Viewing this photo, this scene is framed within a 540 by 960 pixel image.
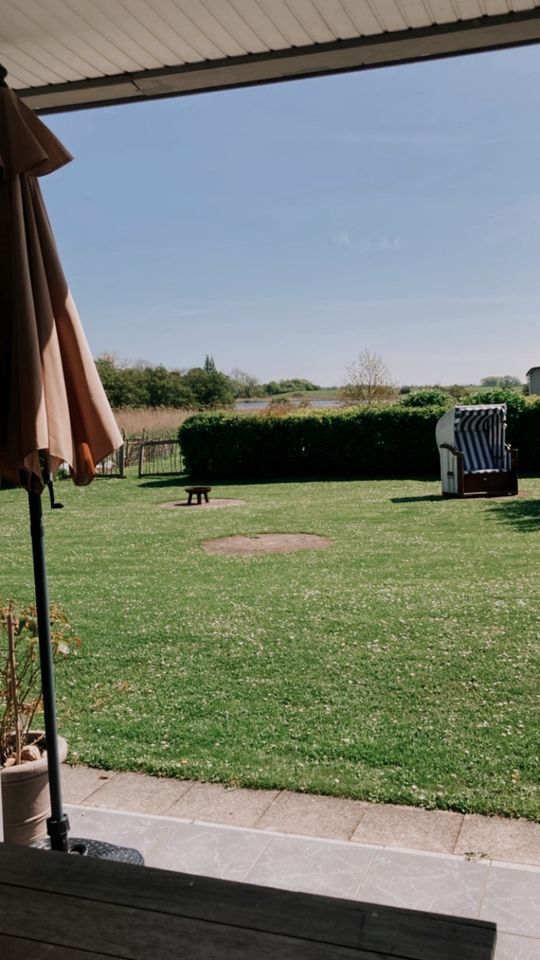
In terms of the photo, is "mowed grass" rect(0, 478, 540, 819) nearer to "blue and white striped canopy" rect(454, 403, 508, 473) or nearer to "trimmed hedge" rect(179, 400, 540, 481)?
"blue and white striped canopy" rect(454, 403, 508, 473)

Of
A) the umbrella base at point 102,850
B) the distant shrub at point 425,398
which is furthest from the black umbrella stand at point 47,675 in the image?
the distant shrub at point 425,398

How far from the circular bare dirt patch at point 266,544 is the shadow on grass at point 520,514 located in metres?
3.04

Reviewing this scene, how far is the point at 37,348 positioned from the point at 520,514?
1157cm

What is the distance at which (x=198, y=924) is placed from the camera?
5.12ft

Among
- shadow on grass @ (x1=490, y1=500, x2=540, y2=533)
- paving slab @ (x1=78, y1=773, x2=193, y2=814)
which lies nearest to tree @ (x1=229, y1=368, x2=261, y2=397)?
shadow on grass @ (x1=490, y1=500, x2=540, y2=533)

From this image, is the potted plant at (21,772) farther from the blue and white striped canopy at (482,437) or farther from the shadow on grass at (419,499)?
the blue and white striped canopy at (482,437)

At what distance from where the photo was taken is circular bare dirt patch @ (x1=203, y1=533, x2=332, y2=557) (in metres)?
10.6

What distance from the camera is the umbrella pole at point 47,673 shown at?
105 inches

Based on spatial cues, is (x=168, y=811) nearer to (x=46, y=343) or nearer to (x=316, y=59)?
(x=46, y=343)

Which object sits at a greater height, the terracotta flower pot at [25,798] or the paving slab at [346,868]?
the terracotta flower pot at [25,798]

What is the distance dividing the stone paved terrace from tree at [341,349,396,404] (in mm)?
39821

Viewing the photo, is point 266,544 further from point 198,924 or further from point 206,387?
point 206,387

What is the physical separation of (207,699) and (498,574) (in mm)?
4543

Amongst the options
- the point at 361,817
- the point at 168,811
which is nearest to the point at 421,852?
the point at 361,817
